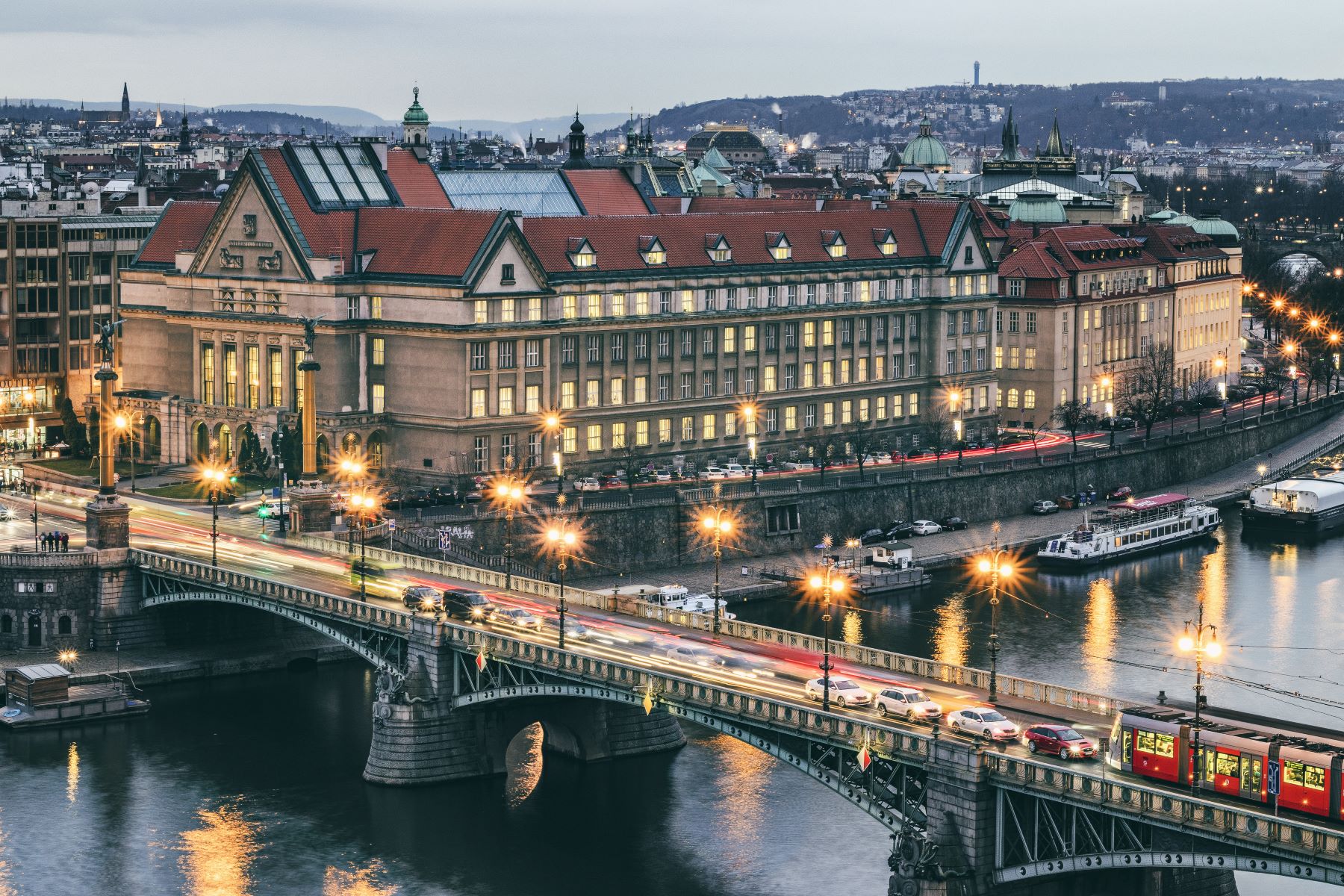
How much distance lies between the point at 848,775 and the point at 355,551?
5435 cm

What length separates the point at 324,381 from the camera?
175m

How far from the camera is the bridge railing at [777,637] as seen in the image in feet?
346

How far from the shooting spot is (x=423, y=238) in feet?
577

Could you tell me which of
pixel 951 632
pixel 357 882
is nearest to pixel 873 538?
pixel 951 632

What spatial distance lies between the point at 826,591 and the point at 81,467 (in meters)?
76.7

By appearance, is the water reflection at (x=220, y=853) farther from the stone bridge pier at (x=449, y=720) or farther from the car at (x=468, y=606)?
the car at (x=468, y=606)

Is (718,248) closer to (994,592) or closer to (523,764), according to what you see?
(523,764)

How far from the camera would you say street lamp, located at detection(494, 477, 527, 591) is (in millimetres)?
159000

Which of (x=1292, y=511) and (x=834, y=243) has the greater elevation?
(x=834, y=243)

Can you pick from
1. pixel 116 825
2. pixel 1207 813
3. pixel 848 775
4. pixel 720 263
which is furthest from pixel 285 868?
pixel 720 263

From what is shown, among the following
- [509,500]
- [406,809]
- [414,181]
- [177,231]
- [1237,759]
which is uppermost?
[414,181]

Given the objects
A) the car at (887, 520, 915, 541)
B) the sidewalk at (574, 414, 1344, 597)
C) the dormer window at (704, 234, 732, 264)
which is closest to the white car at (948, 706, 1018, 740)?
the sidewalk at (574, 414, 1344, 597)

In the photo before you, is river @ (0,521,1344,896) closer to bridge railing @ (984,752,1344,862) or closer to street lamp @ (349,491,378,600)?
street lamp @ (349,491,378,600)

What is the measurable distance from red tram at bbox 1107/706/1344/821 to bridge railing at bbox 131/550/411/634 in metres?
40.5
